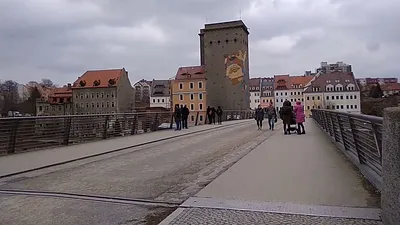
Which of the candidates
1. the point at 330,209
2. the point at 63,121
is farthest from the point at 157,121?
the point at 330,209

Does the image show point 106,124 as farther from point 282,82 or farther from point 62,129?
point 282,82

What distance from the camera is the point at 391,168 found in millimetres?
4727

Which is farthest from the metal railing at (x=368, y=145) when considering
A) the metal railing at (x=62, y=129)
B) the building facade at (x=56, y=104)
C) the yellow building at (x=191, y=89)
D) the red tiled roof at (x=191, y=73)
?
the building facade at (x=56, y=104)

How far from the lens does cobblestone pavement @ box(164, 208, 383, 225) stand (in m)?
5.23

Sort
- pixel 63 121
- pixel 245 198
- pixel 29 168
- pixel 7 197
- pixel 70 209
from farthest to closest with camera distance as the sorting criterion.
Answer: pixel 63 121 < pixel 29 168 < pixel 7 197 < pixel 245 198 < pixel 70 209

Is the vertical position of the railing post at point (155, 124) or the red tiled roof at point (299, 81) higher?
the red tiled roof at point (299, 81)

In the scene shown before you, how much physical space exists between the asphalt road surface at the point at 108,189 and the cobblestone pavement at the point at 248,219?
0.45 m

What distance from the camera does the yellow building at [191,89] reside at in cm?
10295

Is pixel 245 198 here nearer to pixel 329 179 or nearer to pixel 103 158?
pixel 329 179

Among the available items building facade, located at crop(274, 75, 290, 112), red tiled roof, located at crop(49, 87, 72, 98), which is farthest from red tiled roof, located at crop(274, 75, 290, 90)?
red tiled roof, located at crop(49, 87, 72, 98)

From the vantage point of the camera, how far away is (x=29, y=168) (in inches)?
413

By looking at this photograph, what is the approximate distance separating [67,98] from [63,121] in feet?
330

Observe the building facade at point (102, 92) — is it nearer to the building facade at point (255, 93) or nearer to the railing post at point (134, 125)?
the building facade at point (255, 93)

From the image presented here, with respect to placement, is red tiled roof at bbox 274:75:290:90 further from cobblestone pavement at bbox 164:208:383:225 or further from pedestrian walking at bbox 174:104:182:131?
cobblestone pavement at bbox 164:208:383:225
